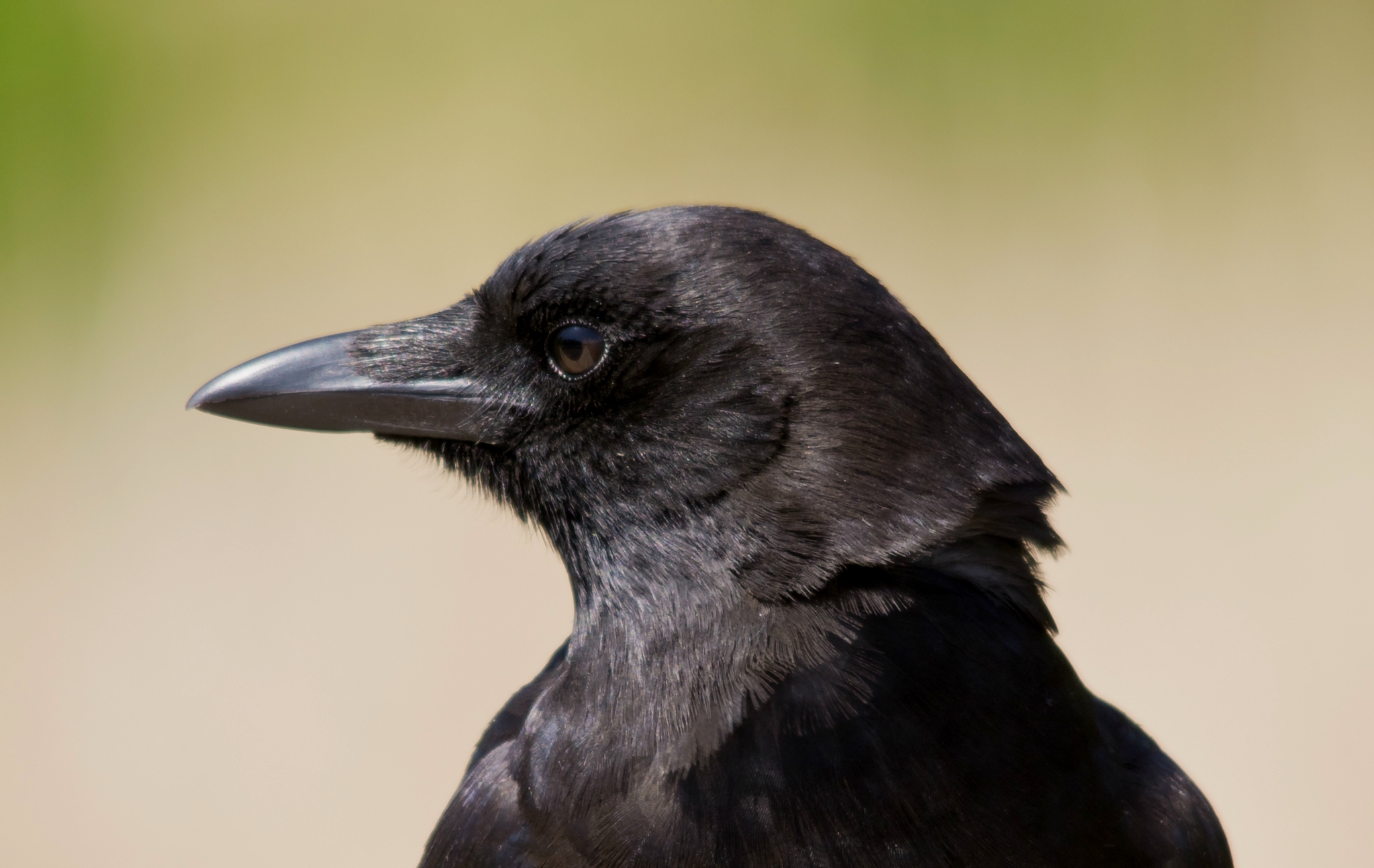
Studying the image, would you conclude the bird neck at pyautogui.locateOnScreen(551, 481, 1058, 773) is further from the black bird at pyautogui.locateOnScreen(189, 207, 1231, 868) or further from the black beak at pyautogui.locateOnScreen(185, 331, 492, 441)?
the black beak at pyautogui.locateOnScreen(185, 331, 492, 441)

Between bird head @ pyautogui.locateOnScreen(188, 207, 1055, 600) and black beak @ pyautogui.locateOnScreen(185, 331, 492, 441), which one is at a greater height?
bird head @ pyautogui.locateOnScreen(188, 207, 1055, 600)

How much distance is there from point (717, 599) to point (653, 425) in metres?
0.25

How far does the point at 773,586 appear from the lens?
1635 mm

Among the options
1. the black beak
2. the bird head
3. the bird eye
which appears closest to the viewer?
the bird head

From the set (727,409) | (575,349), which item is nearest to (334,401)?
(575,349)

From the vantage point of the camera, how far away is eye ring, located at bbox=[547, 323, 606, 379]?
1.74 m

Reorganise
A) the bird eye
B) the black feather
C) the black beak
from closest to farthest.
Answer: the black feather
the bird eye
the black beak

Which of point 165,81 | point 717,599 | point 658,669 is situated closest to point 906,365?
point 717,599

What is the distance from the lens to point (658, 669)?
1.67 meters

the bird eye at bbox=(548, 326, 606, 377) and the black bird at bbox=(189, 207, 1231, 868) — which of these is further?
the bird eye at bbox=(548, 326, 606, 377)

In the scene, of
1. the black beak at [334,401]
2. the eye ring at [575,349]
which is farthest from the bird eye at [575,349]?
the black beak at [334,401]

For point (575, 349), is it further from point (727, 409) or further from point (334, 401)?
point (334, 401)

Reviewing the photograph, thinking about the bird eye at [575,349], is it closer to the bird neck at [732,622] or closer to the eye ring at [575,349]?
the eye ring at [575,349]

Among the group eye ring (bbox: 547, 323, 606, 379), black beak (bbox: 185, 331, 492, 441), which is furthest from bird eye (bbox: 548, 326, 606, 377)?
black beak (bbox: 185, 331, 492, 441)
